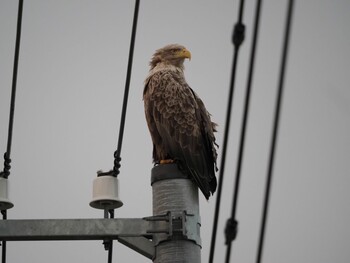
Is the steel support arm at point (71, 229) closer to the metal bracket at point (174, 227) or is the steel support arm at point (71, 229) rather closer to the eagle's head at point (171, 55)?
the metal bracket at point (174, 227)

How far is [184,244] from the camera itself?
18.9 feet

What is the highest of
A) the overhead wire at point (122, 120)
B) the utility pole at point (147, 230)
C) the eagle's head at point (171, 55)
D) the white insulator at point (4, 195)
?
the eagle's head at point (171, 55)

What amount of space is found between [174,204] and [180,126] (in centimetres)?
298

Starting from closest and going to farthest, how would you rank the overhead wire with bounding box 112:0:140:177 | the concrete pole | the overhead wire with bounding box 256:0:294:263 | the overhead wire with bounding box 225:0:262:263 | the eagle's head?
the overhead wire with bounding box 256:0:294:263 < the overhead wire with bounding box 225:0:262:263 < the concrete pole < the overhead wire with bounding box 112:0:140:177 < the eagle's head

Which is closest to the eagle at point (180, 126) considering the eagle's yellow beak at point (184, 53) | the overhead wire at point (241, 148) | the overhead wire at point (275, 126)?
the eagle's yellow beak at point (184, 53)

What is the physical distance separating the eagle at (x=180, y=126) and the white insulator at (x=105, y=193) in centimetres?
100

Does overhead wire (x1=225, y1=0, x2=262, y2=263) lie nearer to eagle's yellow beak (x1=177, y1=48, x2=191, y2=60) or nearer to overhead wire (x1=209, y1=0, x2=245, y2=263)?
overhead wire (x1=209, y1=0, x2=245, y2=263)

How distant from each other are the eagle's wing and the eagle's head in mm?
1144

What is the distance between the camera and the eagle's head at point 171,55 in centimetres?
1118

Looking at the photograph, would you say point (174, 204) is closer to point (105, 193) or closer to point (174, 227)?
point (174, 227)

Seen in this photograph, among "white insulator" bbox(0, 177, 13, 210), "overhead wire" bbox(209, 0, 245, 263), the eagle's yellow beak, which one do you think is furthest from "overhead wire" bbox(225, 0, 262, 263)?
the eagle's yellow beak

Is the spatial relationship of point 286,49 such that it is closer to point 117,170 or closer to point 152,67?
point 117,170

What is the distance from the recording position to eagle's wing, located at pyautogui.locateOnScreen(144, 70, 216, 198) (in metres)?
8.04

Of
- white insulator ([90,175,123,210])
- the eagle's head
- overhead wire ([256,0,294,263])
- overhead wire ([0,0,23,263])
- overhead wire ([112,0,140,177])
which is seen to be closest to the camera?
overhead wire ([256,0,294,263])
